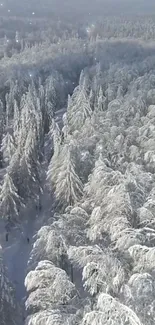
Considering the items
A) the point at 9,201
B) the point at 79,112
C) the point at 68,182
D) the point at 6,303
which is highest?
the point at 79,112

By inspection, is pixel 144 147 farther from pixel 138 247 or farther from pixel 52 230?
pixel 138 247

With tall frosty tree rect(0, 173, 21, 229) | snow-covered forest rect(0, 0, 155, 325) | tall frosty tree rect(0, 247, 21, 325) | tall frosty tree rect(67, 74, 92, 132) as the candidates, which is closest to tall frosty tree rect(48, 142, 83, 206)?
snow-covered forest rect(0, 0, 155, 325)

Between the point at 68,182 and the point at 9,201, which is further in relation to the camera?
the point at 9,201

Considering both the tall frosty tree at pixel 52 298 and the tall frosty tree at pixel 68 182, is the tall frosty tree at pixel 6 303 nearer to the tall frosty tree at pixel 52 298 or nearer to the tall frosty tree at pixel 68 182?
the tall frosty tree at pixel 52 298

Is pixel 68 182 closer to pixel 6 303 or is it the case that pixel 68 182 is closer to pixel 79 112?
pixel 6 303

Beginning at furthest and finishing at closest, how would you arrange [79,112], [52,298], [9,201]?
[79,112] → [9,201] → [52,298]

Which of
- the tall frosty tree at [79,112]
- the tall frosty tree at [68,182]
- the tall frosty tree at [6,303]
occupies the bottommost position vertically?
the tall frosty tree at [6,303]

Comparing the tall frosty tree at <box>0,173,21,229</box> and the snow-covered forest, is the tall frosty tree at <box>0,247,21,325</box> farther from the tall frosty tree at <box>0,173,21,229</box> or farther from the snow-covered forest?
the tall frosty tree at <box>0,173,21,229</box>

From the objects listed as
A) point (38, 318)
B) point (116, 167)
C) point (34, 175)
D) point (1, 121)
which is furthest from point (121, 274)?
point (1, 121)

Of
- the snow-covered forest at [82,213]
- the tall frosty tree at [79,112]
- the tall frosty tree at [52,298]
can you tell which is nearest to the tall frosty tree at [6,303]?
the snow-covered forest at [82,213]

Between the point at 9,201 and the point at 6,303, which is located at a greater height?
the point at 9,201

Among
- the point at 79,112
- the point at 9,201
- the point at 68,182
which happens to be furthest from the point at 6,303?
the point at 79,112
